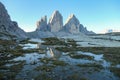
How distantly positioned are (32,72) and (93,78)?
405 inches

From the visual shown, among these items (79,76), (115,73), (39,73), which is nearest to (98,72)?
(115,73)

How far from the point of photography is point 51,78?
2722cm

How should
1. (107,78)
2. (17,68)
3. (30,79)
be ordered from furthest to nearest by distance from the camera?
(17,68) → (107,78) → (30,79)

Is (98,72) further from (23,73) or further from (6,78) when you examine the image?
(6,78)

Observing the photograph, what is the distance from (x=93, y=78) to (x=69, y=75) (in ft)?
12.6

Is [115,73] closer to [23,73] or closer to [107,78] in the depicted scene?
[107,78]

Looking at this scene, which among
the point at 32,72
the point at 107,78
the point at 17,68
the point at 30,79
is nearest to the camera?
the point at 30,79

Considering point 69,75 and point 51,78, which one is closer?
point 51,78

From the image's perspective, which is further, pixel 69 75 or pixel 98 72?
pixel 98 72

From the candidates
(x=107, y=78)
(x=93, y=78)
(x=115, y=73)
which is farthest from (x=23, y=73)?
(x=115, y=73)

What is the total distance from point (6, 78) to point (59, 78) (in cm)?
796

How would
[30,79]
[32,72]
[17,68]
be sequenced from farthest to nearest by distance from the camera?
[17,68]
[32,72]
[30,79]

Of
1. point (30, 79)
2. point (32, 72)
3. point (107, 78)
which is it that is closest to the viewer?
point (30, 79)

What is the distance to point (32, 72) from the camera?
30.6 metres
